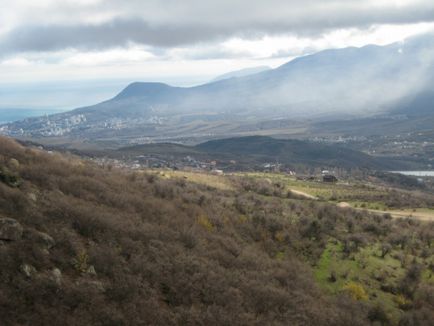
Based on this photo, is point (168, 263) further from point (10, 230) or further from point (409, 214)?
point (409, 214)

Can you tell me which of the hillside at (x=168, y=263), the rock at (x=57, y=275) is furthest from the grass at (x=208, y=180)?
the rock at (x=57, y=275)

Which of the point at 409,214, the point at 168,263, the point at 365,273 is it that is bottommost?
the point at 409,214

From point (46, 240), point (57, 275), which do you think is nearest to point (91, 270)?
point (57, 275)

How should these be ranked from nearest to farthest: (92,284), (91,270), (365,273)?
(92,284)
(91,270)
(365,273)

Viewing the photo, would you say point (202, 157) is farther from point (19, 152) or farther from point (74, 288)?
point (74, 288)

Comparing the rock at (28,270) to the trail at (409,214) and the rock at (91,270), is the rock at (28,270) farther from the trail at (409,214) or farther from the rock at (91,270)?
the trail at (409,214)

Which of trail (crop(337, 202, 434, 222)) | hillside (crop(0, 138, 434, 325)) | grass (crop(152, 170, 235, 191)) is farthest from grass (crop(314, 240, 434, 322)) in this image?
grass (crop(152, 170, 235, 191))

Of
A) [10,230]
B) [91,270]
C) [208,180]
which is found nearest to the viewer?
[91,270]
